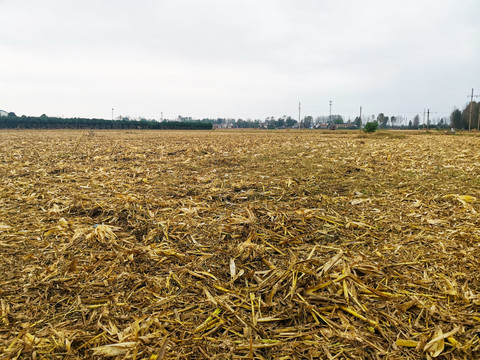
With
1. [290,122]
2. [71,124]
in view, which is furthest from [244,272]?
[290,122]

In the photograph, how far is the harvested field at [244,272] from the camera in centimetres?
171

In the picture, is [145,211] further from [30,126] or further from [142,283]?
[30,126]

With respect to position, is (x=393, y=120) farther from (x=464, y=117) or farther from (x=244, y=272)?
(x=244, y=272)

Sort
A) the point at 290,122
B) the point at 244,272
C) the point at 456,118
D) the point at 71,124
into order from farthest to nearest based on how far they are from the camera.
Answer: the point at 290,122
the point at 456,118
the point at 71,124
the point at 244,272

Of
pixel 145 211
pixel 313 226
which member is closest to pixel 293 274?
pixel 313 226

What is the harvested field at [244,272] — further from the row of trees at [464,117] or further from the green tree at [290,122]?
the green tree at [290,122]

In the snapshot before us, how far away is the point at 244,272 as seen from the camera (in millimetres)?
2361

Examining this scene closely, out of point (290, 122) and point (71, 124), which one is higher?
point (290, 122)

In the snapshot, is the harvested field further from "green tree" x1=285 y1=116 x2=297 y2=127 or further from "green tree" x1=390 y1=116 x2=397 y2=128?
"green tree" x1=390 y1=116 x2=397 y2=128

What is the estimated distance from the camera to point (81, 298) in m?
2.09

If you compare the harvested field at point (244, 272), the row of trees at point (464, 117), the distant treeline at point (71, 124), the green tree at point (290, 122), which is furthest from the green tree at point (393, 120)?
the harvested field at point (244, 272)

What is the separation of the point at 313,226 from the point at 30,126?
5696cm

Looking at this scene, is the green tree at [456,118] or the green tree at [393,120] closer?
the green tree at [456,118]

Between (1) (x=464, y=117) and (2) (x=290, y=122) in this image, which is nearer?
(1) (x=464, y=117)
